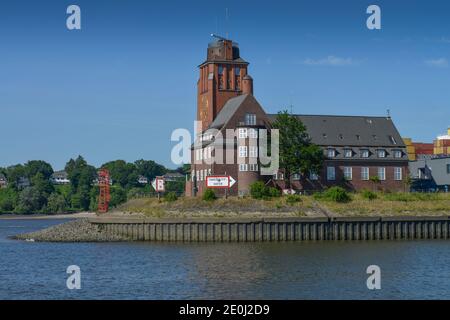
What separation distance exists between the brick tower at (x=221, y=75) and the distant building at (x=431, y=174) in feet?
101

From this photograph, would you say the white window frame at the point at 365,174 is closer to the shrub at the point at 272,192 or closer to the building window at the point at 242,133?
the building window at the point at 242,133

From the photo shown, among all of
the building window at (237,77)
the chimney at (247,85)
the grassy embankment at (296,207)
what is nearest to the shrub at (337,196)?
the grassy embankment at (296,207)

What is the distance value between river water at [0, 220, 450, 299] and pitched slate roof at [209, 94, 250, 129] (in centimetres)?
2721

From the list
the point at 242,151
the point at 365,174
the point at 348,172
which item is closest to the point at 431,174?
the point at 365,174

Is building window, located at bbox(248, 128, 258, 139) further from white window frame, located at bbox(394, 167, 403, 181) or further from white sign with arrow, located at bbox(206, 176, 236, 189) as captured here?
white window frame, located at bbox(394, 167, 403, 181)

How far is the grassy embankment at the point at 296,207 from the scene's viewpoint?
289 feet

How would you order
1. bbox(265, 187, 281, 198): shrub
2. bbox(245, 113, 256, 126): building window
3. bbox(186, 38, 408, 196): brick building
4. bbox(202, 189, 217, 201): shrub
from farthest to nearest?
bbox(245, 113, 256, 126): building window < bbox(186, 38, 408, 196): brick building < bbox(265, 187, 281, 198): shrub < bbox(202, 189, 217, 201): shrub

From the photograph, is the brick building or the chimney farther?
the chimney

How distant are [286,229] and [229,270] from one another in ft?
82.5

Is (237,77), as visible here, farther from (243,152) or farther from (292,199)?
(292,199)

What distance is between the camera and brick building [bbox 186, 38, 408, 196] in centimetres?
10175

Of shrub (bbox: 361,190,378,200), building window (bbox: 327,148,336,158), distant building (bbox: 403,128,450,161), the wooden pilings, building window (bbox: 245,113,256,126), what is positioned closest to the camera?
the wooden pilings

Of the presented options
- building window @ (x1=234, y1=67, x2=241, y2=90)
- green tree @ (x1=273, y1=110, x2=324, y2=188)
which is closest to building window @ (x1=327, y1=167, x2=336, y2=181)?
green tree @ (x1=273, y1=110, x2=324, y2=188)

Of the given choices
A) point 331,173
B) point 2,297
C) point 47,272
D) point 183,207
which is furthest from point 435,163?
point 2,297
